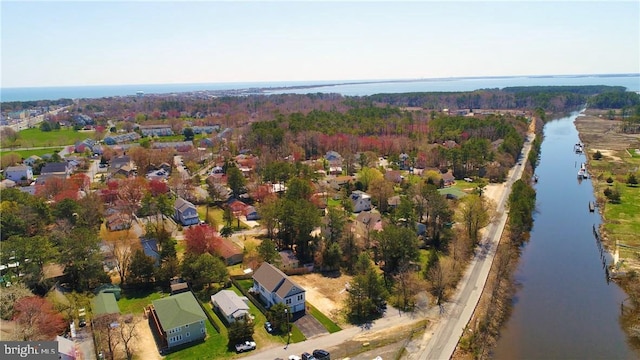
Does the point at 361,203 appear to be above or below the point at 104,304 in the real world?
above

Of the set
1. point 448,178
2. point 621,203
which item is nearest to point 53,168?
point 448,178

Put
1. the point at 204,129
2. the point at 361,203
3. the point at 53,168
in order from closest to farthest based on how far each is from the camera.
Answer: the point at 361,203, the point at 53,168, the point at 204,129

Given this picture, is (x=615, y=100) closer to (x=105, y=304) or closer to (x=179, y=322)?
(x=179, y=322)

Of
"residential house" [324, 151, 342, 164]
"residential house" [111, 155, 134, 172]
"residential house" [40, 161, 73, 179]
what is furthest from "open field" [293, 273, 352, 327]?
"residential house" [40, 161, 73, 179]

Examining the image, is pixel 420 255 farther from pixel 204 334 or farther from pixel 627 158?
pixel 627 158

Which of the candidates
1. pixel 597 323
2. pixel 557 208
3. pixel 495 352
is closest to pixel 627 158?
pixel 557 208

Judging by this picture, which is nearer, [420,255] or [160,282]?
[160,282]

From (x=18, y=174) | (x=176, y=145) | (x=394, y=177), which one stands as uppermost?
(x=176, y=145)

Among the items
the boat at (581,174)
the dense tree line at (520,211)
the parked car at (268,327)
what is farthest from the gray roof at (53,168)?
the boat at (581,174)

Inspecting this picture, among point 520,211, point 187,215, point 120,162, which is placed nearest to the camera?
point 520,211
